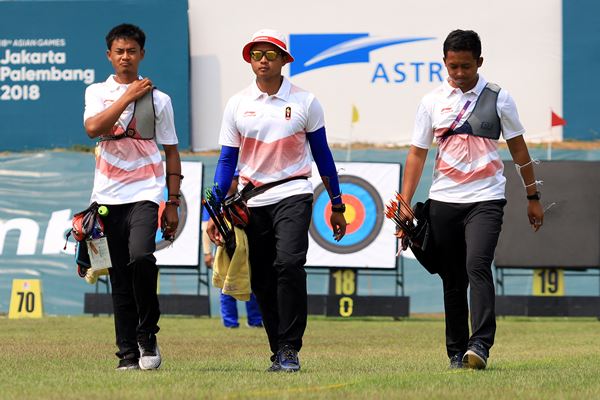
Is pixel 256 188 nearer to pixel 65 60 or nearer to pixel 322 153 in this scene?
pixel 322 153

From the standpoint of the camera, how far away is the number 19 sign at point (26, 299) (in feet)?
56.6

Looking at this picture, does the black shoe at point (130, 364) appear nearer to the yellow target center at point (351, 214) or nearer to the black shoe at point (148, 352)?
the black shoe at point (148, 352)

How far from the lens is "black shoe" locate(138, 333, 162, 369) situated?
25.2 ft

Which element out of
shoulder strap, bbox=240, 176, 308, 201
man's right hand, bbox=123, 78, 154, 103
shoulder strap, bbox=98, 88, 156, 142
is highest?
man's right hand, bbox=123, 78, 154, 103

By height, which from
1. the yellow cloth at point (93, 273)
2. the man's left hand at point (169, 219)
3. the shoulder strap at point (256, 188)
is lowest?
the yellow cloth at point (93, 273)

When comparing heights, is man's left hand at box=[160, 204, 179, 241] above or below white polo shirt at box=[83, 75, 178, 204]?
below

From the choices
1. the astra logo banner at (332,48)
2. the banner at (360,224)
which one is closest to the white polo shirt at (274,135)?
the banner at (360,224)

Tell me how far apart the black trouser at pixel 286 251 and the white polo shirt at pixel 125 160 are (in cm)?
57

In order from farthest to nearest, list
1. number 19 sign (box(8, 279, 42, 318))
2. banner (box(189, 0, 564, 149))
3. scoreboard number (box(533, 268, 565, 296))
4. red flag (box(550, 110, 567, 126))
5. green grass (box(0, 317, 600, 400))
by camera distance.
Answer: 1. banner (box(189, 0, 564, 149))
2. red flag (box(550, 110, 567, 126))
3. scoreboard number (box(533, 268, 565, 296))
4. number 19 sign (box(8, 279, 42, 318))
5. green grass (box(0, 317, 600, 400))

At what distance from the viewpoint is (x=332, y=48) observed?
21.9m

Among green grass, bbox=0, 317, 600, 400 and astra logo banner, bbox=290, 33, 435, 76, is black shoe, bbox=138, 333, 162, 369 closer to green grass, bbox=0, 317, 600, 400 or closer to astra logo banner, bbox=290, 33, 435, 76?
green grass, bbox=0, 317, 600, 400

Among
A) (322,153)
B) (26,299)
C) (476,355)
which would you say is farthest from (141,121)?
(26,299)

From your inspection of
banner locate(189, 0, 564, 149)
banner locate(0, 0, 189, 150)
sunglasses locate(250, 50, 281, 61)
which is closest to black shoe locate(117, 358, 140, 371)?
sunglasses locate(250, 50, 281, 61)

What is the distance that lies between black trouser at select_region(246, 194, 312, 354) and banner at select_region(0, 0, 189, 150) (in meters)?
13.7
